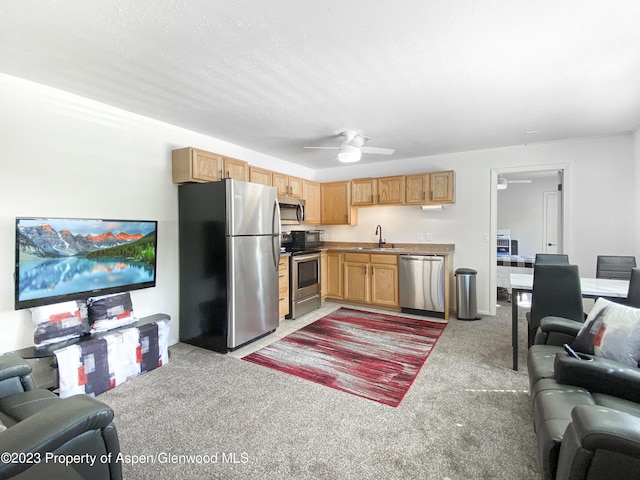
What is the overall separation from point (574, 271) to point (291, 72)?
280cm

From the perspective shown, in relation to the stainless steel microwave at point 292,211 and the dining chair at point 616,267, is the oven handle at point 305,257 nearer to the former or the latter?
the stainless steel microwave at point 292,211

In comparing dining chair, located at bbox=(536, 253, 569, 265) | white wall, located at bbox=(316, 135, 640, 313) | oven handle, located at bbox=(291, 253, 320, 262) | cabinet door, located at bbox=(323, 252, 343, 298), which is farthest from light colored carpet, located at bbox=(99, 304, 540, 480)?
cabinet door, located at bbox=(323, 252, 343, 298)

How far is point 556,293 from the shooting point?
2.56 metres

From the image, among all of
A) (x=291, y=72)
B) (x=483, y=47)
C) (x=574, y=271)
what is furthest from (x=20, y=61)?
(x=574, y=271)

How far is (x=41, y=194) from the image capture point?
2.57 m

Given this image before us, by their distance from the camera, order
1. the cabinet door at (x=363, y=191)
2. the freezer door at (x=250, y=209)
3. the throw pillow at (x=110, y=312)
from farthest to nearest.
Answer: the cabinet door at (x=363, y=191) < the freezer door at (x=250, y=209) < the throw pillow at (x=110, y=312)

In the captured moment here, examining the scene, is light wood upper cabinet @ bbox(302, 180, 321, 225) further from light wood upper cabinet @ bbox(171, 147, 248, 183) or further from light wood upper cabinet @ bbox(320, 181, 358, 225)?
light wood upper cabinet @ bbox(171, 147, 248, 183)

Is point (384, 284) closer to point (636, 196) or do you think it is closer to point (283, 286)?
point (283, 286)

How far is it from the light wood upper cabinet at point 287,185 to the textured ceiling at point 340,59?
1241mm

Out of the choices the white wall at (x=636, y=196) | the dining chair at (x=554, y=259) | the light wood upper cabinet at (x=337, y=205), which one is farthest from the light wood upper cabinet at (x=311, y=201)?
the white wall at (x=636, y=196)

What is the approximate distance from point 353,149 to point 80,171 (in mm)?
2767

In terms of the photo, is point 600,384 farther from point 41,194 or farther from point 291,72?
point 41,194

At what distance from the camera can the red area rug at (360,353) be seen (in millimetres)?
2660

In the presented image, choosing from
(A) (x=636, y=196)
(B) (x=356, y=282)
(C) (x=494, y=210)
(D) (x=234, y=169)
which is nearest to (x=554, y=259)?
(C) (x=494, y=210)
